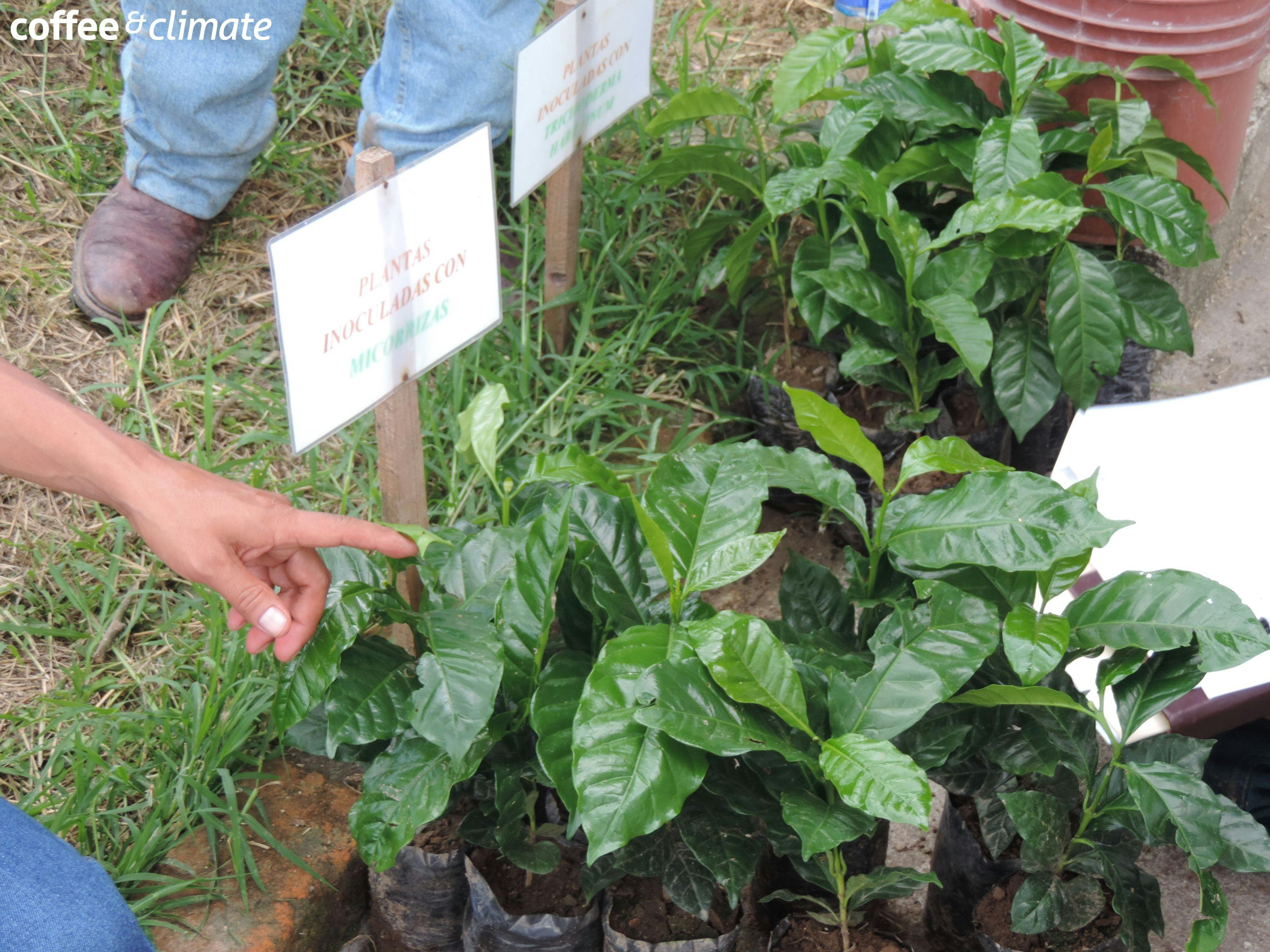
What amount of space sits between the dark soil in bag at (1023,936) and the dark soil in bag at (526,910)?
417 mm

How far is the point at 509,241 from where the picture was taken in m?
2.09

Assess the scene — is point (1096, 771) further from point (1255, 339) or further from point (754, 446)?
point (1255, 339)

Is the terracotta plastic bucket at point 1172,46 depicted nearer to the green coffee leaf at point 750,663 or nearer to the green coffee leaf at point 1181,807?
the green coffee leaf at point 1181,807

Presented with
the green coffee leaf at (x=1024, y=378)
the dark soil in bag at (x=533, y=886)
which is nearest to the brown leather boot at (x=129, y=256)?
the dark soil in bag at (x=533, y=886)

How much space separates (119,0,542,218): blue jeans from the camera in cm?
183

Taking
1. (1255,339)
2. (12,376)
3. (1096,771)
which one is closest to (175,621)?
(12,376)

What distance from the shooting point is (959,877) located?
4.26 ft

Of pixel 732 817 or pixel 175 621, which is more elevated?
pixel 732 817

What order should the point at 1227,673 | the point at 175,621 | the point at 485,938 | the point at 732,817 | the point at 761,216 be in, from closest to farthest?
the point at 732,817
the point at 485,938
the point at 1227,673
the point at 175,621
the point at 761,216

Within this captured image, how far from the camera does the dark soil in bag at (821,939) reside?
1195 mm

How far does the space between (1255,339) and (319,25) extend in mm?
1987

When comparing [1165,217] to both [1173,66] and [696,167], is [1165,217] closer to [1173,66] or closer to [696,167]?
[1173,66]

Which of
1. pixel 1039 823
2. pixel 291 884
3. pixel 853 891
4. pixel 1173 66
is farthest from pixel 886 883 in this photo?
pixel 1173 66

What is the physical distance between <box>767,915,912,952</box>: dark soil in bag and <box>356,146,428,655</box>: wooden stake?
0.50 meters
